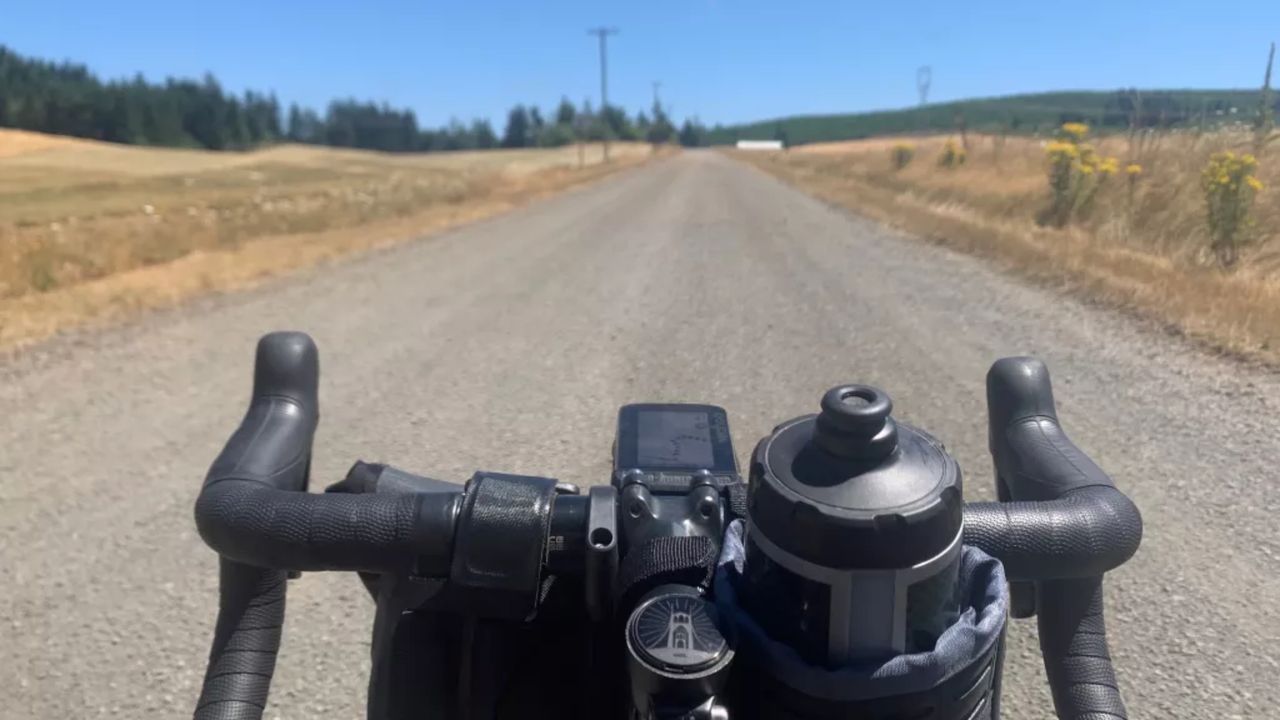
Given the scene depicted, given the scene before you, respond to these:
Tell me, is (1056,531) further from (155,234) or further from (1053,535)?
(155,234)

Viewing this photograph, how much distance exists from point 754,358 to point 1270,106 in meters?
8.83

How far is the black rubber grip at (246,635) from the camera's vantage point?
4.40 ft

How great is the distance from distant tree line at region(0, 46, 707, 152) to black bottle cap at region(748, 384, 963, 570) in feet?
269

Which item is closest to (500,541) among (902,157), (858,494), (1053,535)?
(858,494)

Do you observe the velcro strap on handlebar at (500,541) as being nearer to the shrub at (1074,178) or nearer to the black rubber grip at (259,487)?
the black rubber grip at (259,487)

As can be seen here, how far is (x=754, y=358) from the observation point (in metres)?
6.79

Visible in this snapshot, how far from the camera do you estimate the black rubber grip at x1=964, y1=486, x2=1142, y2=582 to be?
3.85ft

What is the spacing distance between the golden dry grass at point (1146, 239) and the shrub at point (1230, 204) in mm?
168

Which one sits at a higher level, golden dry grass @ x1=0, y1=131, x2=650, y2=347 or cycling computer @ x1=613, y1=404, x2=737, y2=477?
cycling computer @ x1=613, y1=404, x2=737, y2=477

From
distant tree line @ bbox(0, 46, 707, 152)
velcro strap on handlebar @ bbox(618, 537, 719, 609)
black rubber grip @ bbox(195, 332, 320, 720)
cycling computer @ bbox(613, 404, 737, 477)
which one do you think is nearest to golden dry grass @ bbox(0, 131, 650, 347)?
black rubber grip @ bbox(195, 332, 320, 720)

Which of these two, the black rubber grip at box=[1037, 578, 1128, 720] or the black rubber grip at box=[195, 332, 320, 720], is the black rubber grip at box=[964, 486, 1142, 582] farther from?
the black rubber grip at box=[195, 332, 320, 720]

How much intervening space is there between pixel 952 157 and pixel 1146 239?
69.4 feet

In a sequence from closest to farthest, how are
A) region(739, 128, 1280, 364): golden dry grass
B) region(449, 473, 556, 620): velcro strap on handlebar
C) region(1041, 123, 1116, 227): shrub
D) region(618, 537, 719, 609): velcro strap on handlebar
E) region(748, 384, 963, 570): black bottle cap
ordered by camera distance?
region(748, 384, 963, 570): black bottle cap < region(618, 537, 719, 609): velcro strap on handlebar < region(449, 473, 556, 620): velcro strap on handlebar < region(739, 128, 1280, 364): golden dry grass < region(1041, 123, 1116, 227): shrub

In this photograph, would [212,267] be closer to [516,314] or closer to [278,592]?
[516,314]
